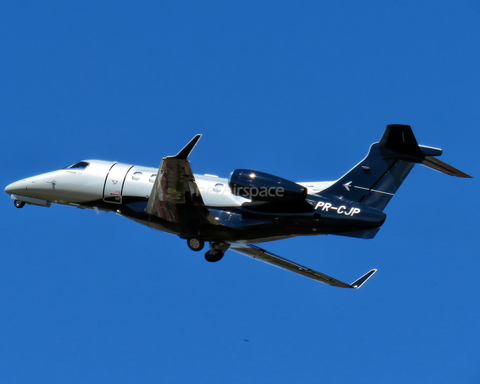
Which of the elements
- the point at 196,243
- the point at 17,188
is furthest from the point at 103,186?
the point at 196,243

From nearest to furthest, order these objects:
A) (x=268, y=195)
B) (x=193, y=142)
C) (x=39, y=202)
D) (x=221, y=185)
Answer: (x=193, y=142), (x=268, y=195), (x=221, y=185), (x=39, y=202)

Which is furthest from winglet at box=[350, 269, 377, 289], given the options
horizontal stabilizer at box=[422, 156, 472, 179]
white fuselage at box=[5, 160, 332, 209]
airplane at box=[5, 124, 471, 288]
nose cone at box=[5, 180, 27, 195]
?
nose cone at box=[5, 180, 27, 195]

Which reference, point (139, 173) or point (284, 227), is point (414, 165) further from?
point (139, 173)

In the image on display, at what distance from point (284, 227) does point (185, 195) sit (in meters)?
3.47

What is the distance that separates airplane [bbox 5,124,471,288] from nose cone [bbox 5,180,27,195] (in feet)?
0.39

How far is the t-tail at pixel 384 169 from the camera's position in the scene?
85.6 feet

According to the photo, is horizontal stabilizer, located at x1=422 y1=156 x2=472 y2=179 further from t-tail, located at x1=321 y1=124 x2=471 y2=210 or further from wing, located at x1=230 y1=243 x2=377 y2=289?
wing, located at x1=230 y1=243 x2=377 y2=289

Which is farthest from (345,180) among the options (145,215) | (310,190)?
(145,215)

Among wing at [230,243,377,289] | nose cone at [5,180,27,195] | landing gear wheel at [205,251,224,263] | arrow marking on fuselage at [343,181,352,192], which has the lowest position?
nose cone at [5,180,27,195]

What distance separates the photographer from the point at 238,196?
27.5 m

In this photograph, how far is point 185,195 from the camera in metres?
27.3

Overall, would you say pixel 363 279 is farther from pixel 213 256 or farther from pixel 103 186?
pixel 103 186

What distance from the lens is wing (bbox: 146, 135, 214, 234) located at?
25.6 meters

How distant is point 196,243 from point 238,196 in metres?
2.43
